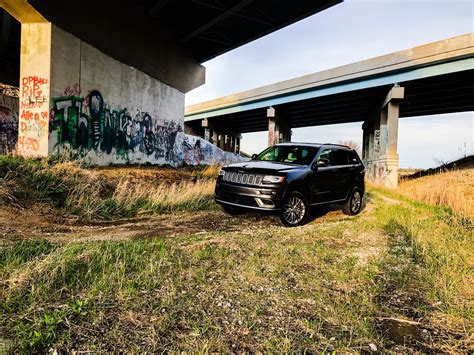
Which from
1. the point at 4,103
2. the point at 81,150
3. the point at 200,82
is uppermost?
the point at 200,82

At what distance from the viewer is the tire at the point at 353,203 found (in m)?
9.57

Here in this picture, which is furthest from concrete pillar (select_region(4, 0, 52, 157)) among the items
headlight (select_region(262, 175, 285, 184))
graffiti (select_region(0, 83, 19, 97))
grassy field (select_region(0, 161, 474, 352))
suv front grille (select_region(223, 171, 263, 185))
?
graffiti (select_region(0, 83, 19, 97))

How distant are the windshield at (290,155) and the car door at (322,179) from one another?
0.22 meters

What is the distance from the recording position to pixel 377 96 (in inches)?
1104

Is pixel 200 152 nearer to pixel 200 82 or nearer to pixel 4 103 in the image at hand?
pixel 200 82

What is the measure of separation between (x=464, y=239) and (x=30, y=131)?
38.9ft

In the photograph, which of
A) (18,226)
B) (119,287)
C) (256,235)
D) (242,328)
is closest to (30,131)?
(18,226)

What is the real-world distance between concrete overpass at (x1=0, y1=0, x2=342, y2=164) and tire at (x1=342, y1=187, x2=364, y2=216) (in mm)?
9099

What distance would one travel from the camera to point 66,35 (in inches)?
449

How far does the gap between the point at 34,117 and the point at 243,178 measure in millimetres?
7606

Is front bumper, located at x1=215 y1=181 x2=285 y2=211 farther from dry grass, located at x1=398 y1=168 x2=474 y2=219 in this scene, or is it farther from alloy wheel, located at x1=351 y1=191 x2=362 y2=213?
dry grass, located at x1=398 y1=168 x2=474 y2=219

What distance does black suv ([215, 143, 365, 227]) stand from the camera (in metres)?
7.18

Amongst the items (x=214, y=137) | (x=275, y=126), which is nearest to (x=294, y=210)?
(x=275, y=126)

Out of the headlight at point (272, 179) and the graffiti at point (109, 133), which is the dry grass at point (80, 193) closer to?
the graffiti at point (109, 133)
